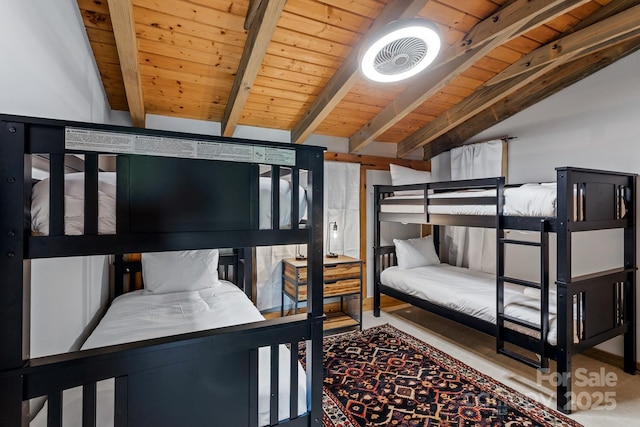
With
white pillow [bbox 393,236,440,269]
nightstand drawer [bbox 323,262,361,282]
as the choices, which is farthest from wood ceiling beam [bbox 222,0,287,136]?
white pillow [bbox 393,236,440,269]

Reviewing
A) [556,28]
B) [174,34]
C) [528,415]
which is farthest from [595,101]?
[174,34]

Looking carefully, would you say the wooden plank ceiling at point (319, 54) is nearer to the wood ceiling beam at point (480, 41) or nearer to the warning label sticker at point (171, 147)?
the wood ceiling beam at point (480, 41)

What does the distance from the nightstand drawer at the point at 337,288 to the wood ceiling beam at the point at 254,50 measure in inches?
70.1

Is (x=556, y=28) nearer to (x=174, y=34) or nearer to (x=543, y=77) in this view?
(x=543, y=77)

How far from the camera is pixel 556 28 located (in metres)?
2.38

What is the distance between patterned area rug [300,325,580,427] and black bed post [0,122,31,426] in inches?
63.1

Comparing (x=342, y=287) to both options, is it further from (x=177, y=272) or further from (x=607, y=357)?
(x=607, y=357)

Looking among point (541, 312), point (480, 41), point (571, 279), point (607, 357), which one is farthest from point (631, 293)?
point (480, 41)

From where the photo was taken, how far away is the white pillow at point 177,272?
2.52 m

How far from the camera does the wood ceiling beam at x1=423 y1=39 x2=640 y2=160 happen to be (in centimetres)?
259

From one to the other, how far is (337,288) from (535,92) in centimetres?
284

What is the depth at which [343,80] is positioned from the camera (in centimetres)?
244

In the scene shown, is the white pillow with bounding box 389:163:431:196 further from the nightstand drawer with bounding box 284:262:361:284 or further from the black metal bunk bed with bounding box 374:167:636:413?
the nightstand drawer with bounding box 284:262:361:284

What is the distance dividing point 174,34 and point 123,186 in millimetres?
1599
